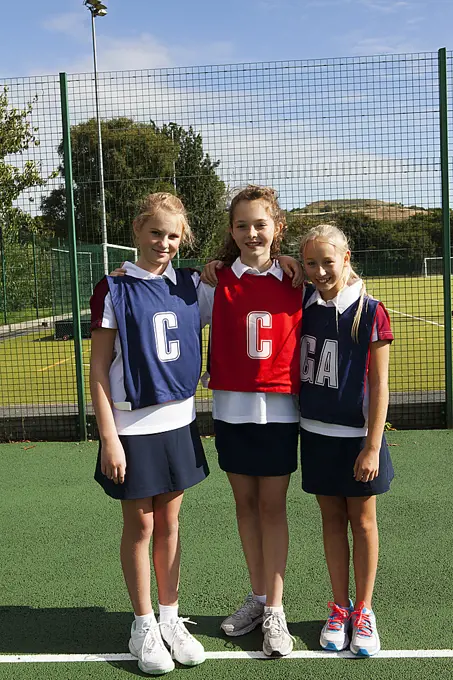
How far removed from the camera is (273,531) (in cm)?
269

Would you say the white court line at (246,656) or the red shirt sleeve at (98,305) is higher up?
the red shirt sleeve at (98,305)

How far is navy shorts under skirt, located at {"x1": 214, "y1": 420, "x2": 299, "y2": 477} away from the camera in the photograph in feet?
8.63

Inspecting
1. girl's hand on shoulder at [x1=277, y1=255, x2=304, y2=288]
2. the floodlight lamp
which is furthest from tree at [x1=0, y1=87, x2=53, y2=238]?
the floodlight lamp

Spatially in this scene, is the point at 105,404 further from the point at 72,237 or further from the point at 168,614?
the point at 72,237

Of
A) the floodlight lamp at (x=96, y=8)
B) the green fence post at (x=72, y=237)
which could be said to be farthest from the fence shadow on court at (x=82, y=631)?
the floodlight lamp at (x=96, y=8)

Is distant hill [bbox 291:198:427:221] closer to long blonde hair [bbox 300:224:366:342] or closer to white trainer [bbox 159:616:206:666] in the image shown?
long blonde hair [bbox 300:224:366:342]

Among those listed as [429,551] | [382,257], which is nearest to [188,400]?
[429,551]

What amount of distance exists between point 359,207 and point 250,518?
3.79 meters

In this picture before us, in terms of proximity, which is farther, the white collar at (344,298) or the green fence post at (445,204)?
the green fence post at (445,204)

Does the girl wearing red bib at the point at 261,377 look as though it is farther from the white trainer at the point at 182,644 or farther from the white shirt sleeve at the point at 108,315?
the white shirt sleeve at the point at 108,315

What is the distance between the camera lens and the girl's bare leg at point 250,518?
2.73 metres

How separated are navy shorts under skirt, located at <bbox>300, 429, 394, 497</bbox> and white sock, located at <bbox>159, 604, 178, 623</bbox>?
0.73 meters

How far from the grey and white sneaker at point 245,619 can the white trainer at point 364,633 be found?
40 centimetres

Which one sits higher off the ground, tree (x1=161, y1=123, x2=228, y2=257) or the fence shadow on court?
tree (x1=161, y1=123, x2=228, y2=257)
